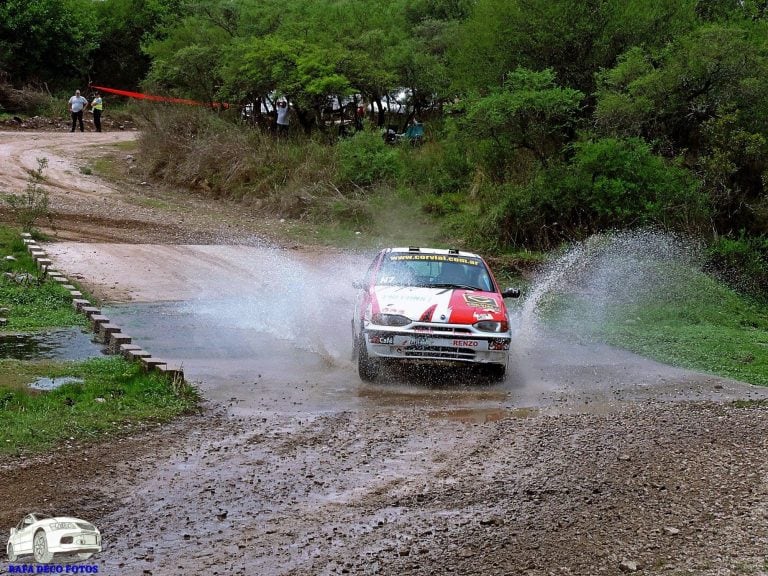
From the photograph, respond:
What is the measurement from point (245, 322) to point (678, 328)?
7113mm

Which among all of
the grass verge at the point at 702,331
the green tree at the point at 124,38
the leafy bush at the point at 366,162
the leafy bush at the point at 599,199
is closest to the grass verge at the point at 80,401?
the grass verge at the point at 702,331

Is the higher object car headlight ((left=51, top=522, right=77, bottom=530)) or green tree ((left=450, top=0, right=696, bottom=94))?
green tree ((left=450, top=0, right=696, bottom=94))

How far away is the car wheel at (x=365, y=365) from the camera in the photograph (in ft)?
40.5

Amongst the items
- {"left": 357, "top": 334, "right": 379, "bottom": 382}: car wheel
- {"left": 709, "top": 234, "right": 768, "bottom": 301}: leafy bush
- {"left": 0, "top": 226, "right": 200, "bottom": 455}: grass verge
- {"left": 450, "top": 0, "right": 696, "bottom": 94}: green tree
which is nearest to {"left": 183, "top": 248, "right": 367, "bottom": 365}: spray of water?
{"left": 357, "top": 334, "right": 379, "bottom": 382}: car wheel

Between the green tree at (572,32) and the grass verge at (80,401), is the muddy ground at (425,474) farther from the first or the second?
the green tree at (572,32)

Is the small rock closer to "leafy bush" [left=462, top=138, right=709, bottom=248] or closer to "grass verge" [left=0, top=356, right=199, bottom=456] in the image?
"grass verge" [left=0, top=356, right=199, bottom=456]

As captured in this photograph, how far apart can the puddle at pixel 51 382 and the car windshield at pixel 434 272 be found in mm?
4041

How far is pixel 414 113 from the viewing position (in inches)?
1319

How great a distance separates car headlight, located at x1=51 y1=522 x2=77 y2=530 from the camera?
6.36 meters

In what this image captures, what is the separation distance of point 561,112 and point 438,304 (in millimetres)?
11918

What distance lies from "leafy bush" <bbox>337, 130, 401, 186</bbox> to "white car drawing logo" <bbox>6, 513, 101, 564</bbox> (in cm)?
2153

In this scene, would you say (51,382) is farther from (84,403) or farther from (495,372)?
(495,372)

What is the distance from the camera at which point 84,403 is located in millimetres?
10078

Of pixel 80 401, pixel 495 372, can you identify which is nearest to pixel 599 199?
pixel 495 372
